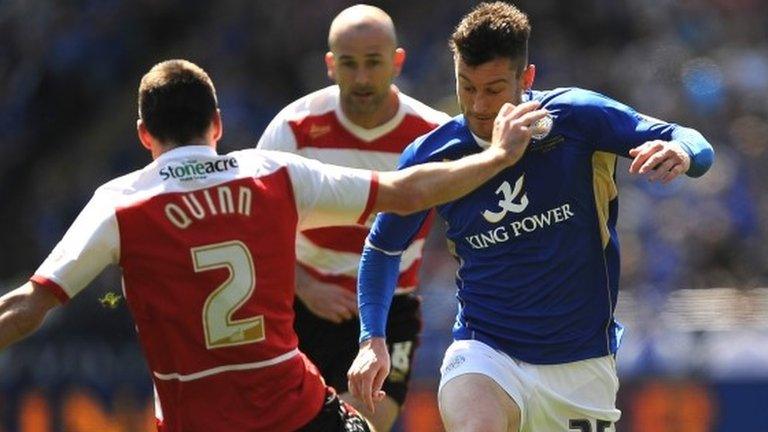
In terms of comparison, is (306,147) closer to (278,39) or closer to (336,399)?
(336,399)

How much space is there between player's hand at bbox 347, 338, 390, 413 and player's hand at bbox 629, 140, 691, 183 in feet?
4.05

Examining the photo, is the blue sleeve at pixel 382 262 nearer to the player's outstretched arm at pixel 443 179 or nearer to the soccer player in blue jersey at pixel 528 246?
the soccer player in blue jersey at pixel 528 246

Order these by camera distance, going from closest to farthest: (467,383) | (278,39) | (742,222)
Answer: (467,383), (742,222), (278,39)

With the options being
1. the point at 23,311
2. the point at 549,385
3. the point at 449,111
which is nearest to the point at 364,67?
the point at 549,385

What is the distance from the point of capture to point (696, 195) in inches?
549

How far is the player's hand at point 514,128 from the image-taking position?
5934 mm

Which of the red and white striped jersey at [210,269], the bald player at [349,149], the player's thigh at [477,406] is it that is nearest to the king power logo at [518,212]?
the player's thigh at [477,406]

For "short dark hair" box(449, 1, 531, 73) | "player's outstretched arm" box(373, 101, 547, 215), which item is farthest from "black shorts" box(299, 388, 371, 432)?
"short dark hair" box(449, 1, 531, 73)

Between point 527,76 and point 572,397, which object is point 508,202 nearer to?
point 527,76

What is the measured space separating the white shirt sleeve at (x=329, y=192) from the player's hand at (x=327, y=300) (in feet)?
8.10

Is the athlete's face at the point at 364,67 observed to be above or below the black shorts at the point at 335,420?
above

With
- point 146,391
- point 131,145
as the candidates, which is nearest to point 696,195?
point 146,391

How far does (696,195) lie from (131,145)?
6049 mm

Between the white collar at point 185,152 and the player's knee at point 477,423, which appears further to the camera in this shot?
the player's knee at point 477,423
